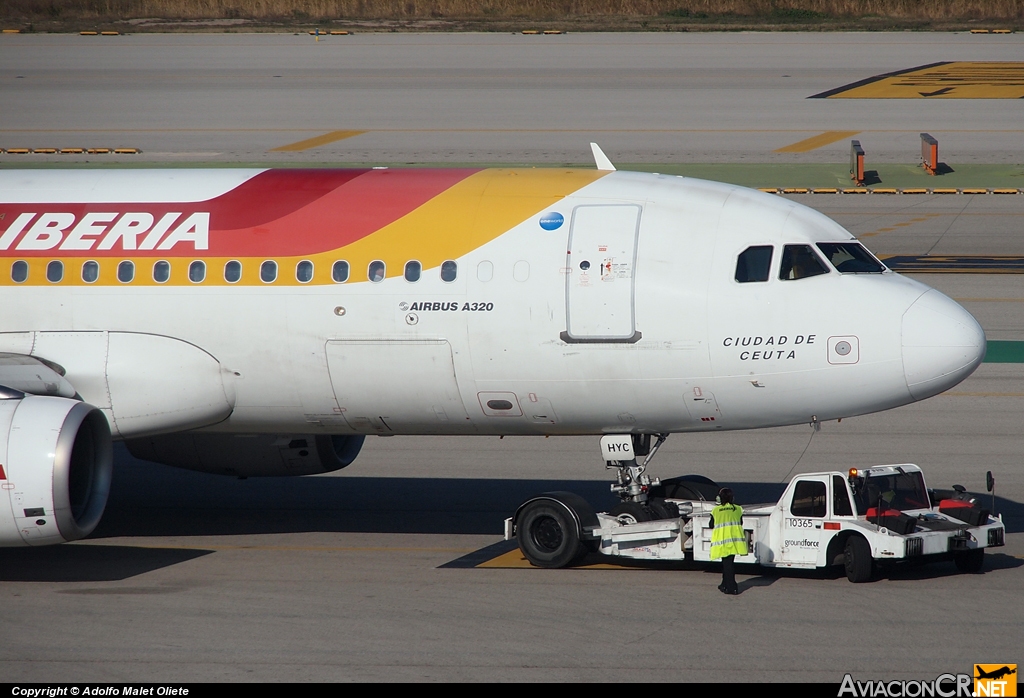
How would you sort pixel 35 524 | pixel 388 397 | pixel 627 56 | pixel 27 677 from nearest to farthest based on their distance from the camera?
pixel 27 677
pixel 35 524
pixel 388 397
pixel 627 56

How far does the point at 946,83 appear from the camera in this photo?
61.7 meters

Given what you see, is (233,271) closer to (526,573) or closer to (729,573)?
(526,573)

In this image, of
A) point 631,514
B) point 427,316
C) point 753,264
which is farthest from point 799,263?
point 427,316

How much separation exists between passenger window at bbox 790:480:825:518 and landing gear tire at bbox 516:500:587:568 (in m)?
2.75

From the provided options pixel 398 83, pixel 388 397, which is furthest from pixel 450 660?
pixel 398 83

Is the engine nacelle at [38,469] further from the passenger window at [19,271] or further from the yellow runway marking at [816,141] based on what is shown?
the yellow runway marking at [816,141]

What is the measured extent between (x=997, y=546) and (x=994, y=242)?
24.4 metres

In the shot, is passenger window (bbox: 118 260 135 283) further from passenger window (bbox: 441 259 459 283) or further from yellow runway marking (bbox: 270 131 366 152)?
yellow runway marking (bbox: 270 131 366 152)

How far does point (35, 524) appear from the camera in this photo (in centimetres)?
1602

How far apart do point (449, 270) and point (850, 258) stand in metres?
4.95

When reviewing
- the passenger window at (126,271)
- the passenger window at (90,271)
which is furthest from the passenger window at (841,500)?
the passenger window at (90,271)

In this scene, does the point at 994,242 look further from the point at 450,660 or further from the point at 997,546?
the point at 450,660

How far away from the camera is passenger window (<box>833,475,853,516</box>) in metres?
16.7

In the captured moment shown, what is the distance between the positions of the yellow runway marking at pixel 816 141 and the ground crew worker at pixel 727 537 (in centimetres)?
3723
